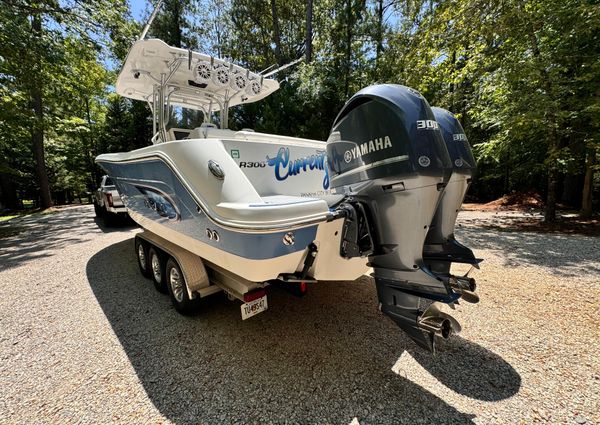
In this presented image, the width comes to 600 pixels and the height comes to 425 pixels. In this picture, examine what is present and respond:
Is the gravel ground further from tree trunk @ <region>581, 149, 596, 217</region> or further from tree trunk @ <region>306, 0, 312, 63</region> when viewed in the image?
tree trunk @ <region>306, 0, 312, 63</region>

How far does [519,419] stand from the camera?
163 cm

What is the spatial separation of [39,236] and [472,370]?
922 centimetres

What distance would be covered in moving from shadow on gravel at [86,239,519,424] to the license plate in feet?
0.99

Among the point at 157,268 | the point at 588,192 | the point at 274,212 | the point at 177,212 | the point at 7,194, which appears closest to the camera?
the point at 274,212

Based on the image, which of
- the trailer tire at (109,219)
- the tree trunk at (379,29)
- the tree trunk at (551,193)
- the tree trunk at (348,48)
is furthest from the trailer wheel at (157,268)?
the tree trunk at (379,29)

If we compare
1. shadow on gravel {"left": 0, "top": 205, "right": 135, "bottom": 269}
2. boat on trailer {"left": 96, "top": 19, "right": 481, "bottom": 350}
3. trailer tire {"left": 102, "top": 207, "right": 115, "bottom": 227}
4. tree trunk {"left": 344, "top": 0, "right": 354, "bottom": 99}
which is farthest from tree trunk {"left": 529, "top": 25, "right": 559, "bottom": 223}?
trailer tire {"left": 102, "top": 207, "right": 115, "bottom": 227}

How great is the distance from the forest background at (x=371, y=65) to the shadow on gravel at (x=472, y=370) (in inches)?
180

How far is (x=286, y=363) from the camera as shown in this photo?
7.04 feet

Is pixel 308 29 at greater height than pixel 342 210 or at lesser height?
greater

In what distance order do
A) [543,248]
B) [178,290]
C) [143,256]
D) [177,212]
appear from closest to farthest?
[177,212]
[178,290]
[143,256]
[543,248]

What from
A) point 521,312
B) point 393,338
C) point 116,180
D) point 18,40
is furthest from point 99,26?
point 521,312

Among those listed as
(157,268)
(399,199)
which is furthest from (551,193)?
(157,268)

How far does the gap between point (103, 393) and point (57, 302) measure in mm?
2064

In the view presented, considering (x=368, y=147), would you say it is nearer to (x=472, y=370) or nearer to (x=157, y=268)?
(x=472, y=370)
